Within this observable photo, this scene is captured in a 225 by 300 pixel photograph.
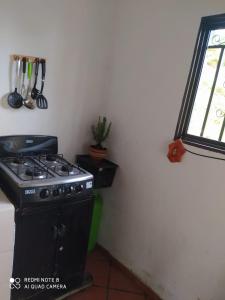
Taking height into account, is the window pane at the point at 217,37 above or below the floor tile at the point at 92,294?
above

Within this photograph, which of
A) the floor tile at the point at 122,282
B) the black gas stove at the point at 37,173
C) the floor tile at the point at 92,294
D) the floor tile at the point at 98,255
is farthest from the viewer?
the floor tile at the point at 98,255

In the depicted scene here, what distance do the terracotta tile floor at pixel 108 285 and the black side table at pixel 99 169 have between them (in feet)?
2.20

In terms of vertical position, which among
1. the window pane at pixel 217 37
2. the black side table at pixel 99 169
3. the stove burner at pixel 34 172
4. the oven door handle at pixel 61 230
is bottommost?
the oven door handle at pixel 61 230

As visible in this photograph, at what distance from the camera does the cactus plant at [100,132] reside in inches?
80.3

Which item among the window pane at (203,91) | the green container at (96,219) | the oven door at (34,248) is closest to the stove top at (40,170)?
the oven door at (34,248)

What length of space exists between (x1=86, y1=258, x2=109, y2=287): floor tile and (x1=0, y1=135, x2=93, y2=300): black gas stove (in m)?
0.15

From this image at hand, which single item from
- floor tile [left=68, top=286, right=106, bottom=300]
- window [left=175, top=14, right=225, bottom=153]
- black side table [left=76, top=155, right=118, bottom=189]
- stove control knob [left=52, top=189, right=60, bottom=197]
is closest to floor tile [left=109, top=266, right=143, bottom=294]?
floor tile [left=68, top=286, right=106, bottom=300]

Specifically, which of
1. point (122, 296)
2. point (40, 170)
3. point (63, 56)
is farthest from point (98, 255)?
point (63, 56)

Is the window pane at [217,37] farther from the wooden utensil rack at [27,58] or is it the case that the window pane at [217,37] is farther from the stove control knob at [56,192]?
the stove control knob at [56,192]

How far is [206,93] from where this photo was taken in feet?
5.15

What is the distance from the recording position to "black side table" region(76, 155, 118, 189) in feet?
6.26

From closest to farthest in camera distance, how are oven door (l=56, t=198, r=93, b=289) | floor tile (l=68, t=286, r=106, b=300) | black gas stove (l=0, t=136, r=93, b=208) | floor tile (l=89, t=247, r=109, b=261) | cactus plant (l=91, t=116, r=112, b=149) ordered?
black gas stove (l=0, t=136, r=93, b=208) → oven door (l=56, t=198, r=93, b=289) → floor tile (l=68, t=286, r=106, b=300) → cactus plant (l=91, t=116, r=112, b=149) → floor tile (l=89, t=247, r=109, b=261)

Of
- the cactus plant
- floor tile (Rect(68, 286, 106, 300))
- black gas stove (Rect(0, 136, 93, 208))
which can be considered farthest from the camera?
the cactus plant

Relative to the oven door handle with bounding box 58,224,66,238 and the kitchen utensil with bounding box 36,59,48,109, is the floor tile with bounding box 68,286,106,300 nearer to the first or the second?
the oven door handle with bounding box 58,224,66,238
